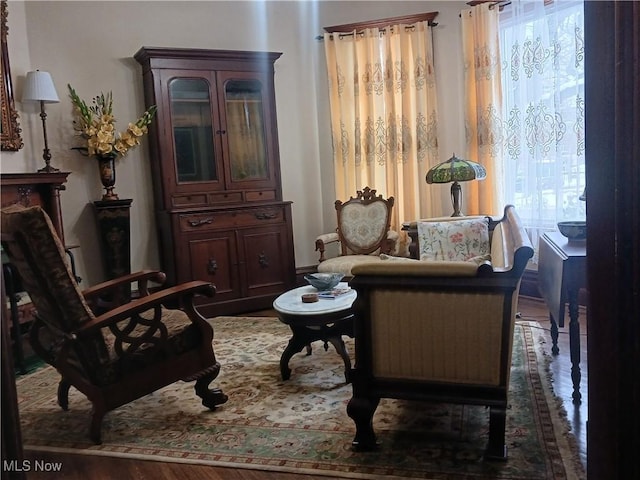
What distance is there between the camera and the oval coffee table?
2695mm

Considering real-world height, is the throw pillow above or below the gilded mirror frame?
below

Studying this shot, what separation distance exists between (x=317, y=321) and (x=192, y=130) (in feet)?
7.81

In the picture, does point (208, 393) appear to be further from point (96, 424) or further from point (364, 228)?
point (364, 228)

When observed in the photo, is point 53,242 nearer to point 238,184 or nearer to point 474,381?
point 474,381

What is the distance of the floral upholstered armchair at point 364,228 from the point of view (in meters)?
4.46

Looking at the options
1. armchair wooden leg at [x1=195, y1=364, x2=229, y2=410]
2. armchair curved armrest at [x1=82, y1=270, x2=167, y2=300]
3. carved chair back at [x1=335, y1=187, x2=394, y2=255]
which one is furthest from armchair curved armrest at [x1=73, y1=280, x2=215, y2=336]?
carved chair back at [x1=335, y1=187, x2=394, y2=255]

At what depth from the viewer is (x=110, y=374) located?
2307mm

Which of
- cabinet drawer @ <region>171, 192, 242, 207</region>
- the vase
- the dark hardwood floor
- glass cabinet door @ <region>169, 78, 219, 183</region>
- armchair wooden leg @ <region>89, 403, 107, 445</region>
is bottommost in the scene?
the dark hardwood floor

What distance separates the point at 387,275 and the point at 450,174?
2.07 metres

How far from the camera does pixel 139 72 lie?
4430mm

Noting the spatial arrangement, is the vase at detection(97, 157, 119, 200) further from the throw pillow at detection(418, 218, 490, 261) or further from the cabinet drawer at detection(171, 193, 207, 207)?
the throw pillow at detection(418, 218, 490, 261)

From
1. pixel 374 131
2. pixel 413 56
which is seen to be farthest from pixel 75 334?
pixel 413 56

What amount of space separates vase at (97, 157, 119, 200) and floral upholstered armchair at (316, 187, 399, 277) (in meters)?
1.74

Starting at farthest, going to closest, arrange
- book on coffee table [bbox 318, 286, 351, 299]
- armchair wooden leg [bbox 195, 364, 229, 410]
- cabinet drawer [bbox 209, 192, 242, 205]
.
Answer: cabinet drawer [bbox 209, 192, 242, 205] < book on coffee table [bbox 318, 286, 351, 299] < armchair wooden leg [bbox 195, 364, 229, 410]
